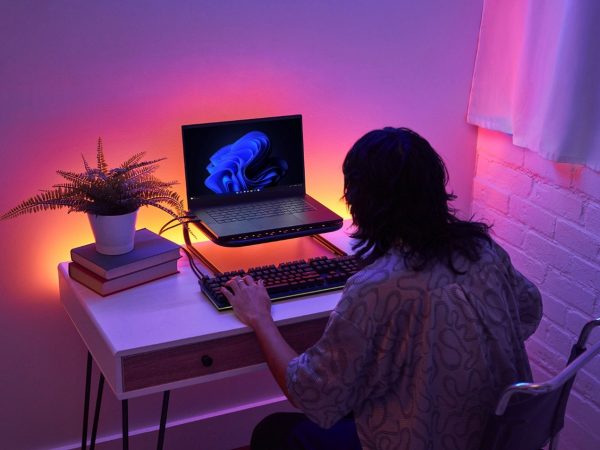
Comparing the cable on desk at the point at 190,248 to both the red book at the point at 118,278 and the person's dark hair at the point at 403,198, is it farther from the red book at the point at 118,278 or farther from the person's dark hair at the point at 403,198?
the person's dark hair at the point at 403,198

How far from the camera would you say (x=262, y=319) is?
5.36 feet

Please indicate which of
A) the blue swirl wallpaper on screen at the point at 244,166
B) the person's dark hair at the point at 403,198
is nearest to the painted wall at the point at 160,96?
the blue swirl wallpaper on screen at the point at 244,166

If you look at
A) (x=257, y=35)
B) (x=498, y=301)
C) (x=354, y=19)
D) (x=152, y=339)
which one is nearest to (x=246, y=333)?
(x=152, y=339)

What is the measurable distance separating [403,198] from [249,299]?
470 mm

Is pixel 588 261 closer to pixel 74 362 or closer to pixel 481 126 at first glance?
pixel 481 126

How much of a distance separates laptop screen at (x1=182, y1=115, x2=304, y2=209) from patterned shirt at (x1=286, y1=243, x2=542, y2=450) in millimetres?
743

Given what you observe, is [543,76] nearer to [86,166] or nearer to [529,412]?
[529,412]

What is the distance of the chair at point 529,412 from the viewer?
1277 mm

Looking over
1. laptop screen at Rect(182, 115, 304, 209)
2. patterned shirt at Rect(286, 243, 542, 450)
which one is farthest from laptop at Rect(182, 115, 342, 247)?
patterned shirt at Rect(286, 243, 542, 450)

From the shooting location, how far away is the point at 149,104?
2053 mm

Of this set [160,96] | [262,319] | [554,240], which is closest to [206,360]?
[262,319]

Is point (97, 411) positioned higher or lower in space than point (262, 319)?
lower

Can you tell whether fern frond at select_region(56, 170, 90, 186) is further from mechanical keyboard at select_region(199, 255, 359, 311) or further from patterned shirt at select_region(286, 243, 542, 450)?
patterned shirt at select_region(286, 243, 542, 450)

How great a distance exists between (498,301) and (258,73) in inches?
41.0
